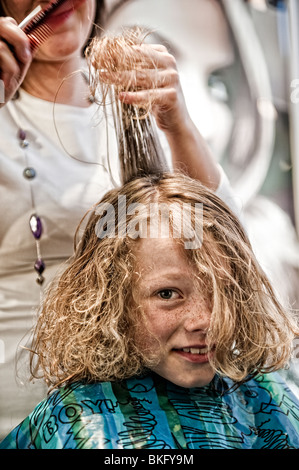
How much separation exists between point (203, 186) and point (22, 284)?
0.33 metres

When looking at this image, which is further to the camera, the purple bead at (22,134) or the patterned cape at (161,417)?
the purple bead at (22,134)

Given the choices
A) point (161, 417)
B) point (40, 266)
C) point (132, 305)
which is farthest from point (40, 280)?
point (161, 417)

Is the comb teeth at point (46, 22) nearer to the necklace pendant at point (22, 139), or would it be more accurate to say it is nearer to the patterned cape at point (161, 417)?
the necklace pendant at point (22, 139)

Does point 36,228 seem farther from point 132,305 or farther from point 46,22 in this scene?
point 46,22

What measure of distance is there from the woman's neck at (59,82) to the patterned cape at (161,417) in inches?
17.8

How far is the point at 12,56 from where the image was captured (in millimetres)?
905

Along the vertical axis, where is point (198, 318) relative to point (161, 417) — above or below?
above

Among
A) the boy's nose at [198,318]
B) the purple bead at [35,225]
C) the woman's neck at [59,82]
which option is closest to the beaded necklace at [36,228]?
the purple bead at [35,225]

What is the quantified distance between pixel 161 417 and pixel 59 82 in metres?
0.55

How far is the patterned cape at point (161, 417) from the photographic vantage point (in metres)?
0.85

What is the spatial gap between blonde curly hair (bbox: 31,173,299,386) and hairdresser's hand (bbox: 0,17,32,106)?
23 cm

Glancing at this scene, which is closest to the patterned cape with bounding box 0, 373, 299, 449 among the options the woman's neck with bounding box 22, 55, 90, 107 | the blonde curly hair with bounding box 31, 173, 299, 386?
the blonde curly hair with bounding box 31, 173, 299, 386

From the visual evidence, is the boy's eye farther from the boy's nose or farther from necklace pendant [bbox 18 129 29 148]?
necklace pendant [bbox 18 129 29 148]

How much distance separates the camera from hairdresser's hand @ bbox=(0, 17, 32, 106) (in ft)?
2.94
